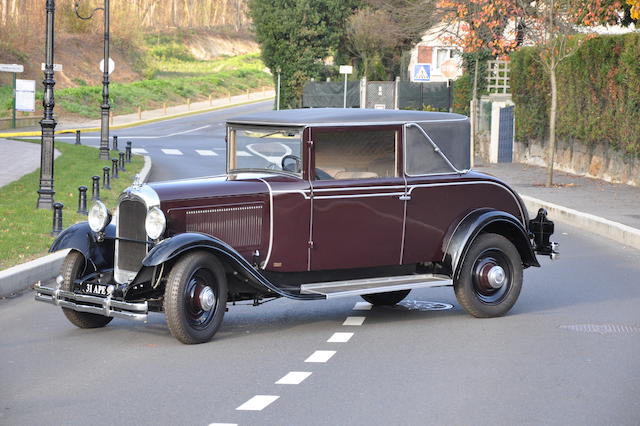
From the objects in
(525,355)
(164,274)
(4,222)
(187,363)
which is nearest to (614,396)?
(525,355)

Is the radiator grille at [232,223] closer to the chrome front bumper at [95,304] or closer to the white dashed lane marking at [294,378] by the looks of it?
the chrome front bumper at [95,304]

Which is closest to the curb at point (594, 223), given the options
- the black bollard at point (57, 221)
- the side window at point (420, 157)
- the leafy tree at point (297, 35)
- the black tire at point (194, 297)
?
the side window at point (420, 157)

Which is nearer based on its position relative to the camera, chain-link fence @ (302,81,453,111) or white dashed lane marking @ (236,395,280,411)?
white dashed lane marking @ (236,395,280,411)

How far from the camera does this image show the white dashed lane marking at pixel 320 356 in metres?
8.73

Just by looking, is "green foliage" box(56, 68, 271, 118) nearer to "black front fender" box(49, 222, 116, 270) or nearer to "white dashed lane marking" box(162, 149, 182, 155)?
"white dashed lane marking" box(162, 149, 182, 155)

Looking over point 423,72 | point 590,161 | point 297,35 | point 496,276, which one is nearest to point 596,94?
point 590,161

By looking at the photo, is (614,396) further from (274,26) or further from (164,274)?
(274,26)

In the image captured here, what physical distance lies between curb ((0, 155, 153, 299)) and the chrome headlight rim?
2.25 metres

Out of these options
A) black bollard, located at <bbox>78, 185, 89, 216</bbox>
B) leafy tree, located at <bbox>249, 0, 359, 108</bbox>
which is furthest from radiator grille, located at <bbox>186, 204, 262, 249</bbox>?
leafy tree, located at <bbox>249, 0, 359, 108</bbox>

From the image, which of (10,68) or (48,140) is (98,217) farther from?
(10,68)

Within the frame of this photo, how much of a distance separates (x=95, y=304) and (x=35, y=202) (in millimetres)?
10532

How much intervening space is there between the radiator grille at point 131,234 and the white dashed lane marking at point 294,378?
2012 millimetres

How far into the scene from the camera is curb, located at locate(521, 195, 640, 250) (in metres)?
16.8

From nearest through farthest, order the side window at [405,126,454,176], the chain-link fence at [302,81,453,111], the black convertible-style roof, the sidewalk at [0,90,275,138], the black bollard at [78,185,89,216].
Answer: the black convertible-style roof → the side window at [405,126,454,176] → the black bollard at [78,185,89,216] → the sidewalk at [0,90,275,138] → the chain-link fence at [302,81,453,111]
